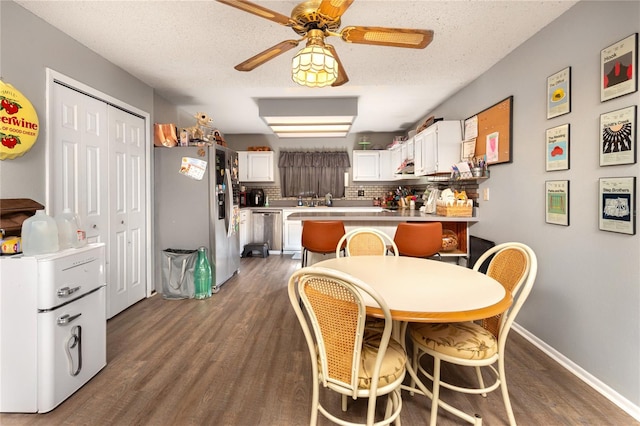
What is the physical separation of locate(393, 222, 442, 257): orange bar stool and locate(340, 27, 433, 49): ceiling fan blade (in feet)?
5.09

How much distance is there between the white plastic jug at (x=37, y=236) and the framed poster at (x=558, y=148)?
3.36m

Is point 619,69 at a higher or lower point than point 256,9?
lower

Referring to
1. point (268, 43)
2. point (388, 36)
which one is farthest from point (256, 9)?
point (268, 43)

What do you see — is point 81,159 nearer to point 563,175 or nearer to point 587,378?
point 563,175

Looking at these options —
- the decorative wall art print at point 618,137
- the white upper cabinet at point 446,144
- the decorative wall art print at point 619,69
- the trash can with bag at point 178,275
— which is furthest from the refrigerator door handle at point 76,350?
the white upper cabinet at point 446,144

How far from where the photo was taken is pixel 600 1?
1.84 meters

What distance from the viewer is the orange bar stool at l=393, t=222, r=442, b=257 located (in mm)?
2785

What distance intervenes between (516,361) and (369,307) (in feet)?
5.48

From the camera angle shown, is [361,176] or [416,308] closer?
[416,308]

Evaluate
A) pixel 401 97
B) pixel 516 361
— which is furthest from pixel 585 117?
pixel 401 97

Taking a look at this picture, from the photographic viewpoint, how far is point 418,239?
9.18 feet

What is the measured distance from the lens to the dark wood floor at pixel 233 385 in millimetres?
1626

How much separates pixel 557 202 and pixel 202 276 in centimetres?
344

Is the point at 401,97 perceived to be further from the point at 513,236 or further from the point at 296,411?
the point at 296,411
